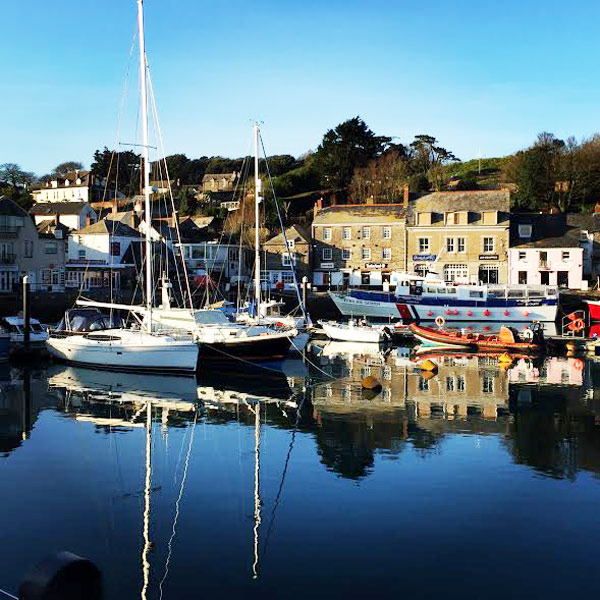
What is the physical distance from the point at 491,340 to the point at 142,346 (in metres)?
22.4

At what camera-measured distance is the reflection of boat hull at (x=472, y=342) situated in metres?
41.4

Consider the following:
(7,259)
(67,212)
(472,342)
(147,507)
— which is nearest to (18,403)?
(147,507)

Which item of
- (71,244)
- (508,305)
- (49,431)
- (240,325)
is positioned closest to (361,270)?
(508,305)

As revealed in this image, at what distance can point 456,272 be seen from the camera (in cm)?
6750

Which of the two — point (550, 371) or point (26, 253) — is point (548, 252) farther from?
point (26, 253)

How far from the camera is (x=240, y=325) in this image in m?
36.3

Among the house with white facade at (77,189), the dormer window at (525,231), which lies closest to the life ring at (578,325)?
the dormer window at (525,231)

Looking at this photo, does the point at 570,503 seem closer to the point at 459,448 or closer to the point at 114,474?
the point at 459,448

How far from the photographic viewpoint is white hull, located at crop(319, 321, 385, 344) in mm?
45531

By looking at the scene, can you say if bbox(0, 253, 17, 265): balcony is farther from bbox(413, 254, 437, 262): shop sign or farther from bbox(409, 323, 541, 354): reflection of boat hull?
bbox(413, 254, 437, 262): shop sign

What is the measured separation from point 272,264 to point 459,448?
52.4m

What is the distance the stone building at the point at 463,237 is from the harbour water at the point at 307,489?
125ft

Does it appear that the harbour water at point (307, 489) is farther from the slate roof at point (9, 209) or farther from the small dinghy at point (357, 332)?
the slate roof at point (9, 209)

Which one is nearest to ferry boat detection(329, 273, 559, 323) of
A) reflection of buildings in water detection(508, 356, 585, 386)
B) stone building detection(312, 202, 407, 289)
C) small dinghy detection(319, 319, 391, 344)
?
small dinghy detection(319, 319, 391, 344)
